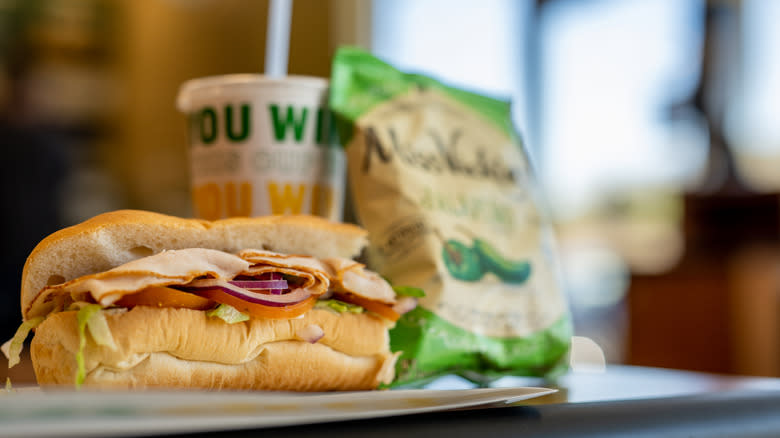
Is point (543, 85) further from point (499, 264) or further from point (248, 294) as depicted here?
point (248, 294)

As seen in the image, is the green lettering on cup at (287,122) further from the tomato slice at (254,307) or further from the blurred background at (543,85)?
the blurred background at (543,85)

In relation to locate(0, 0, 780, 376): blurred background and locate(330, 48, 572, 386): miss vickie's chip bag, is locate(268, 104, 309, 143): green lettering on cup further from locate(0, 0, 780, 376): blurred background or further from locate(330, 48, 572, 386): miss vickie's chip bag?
locate(0, 0, 780, 376): blurred background

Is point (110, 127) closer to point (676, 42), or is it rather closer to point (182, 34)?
point (182, 34)

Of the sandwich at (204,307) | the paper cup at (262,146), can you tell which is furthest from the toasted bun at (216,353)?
the paper cup at (262,146)

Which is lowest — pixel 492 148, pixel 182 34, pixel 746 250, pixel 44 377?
pixel 746 250

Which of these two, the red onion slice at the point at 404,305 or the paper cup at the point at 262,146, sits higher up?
the paper cup at the point at 262,146

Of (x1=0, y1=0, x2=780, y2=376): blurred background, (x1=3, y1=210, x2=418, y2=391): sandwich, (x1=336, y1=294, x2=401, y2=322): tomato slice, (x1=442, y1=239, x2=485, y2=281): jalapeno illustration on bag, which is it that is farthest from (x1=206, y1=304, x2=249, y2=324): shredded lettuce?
(x1=0, y1=0, x2=780, y2=376): blurred background

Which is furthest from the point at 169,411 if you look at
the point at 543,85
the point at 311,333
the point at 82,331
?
the point at 543,85

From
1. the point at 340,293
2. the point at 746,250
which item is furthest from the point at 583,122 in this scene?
the point at 340,293
